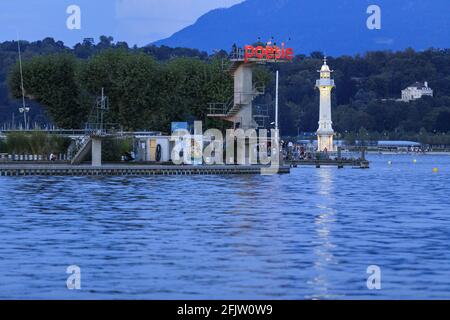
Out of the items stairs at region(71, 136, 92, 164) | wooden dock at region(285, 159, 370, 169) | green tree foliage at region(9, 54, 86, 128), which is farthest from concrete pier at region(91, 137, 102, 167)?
wooden dock at region(285, 159, 370, 169)

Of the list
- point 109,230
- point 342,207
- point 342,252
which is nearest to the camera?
point 342,252

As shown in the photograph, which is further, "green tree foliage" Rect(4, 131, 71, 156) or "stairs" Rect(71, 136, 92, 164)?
"green tree foliage" Rect(4, 131, 71, 156)

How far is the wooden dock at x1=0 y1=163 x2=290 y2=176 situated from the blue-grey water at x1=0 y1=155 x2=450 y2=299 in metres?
23.7

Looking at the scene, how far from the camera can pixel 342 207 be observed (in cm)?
7269

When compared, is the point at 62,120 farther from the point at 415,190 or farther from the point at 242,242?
the point at 242,242

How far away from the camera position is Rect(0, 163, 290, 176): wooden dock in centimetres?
11050

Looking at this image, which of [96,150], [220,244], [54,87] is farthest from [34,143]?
[220,244]

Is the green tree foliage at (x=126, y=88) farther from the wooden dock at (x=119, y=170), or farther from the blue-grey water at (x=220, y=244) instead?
the blue-grey water at (x=220, y=244)

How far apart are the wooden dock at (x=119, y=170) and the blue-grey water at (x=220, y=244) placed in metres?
23.7

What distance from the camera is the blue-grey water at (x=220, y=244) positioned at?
3659cm

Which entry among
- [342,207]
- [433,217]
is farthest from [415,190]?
[433,217]

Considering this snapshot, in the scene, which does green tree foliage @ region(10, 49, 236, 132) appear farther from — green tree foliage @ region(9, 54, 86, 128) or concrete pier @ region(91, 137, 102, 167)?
concrete pier @ region(91, 137, 102, 167)

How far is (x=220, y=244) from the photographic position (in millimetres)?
48250

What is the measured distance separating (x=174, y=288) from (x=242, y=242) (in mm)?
12848
